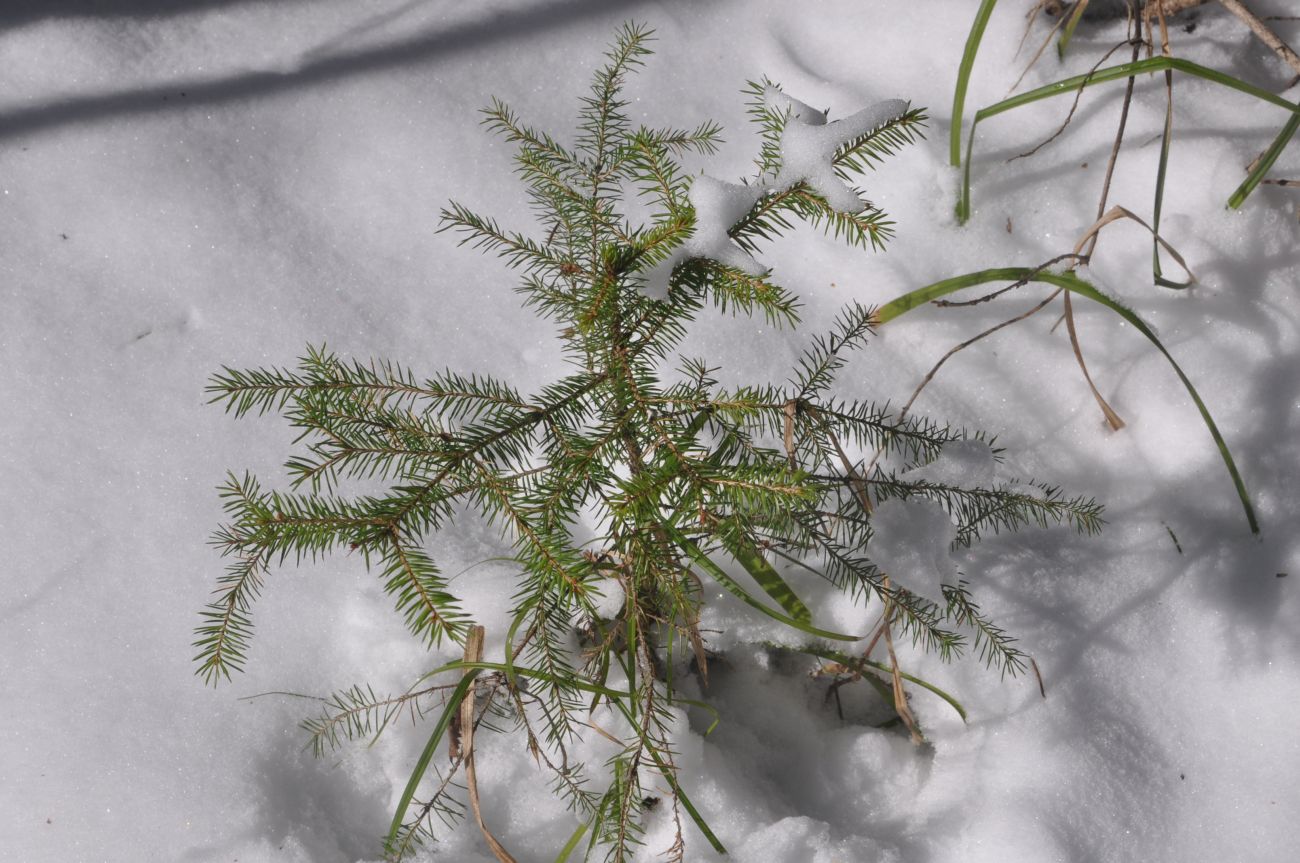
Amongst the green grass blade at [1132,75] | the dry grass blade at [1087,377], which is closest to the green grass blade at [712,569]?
the dry grass blade at [1087,377]

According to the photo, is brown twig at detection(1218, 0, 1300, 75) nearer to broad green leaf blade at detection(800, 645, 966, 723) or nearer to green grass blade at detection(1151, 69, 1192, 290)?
green grass blade at detection(1151, 69, 1192, 290)

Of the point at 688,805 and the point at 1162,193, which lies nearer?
the point at 688,805

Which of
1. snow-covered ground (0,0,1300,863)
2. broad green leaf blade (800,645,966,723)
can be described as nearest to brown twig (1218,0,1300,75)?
snow-covered ground (0,0,1300,863)

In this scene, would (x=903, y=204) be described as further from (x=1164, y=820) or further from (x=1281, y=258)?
(x=1164, y=820)

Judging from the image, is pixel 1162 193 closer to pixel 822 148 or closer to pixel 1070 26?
pixel 1070 26

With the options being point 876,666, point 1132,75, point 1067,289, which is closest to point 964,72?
point 1132,75

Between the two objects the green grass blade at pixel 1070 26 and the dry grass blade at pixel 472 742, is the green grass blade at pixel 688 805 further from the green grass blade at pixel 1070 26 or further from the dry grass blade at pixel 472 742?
the green grass blade at pixel 1070 26
